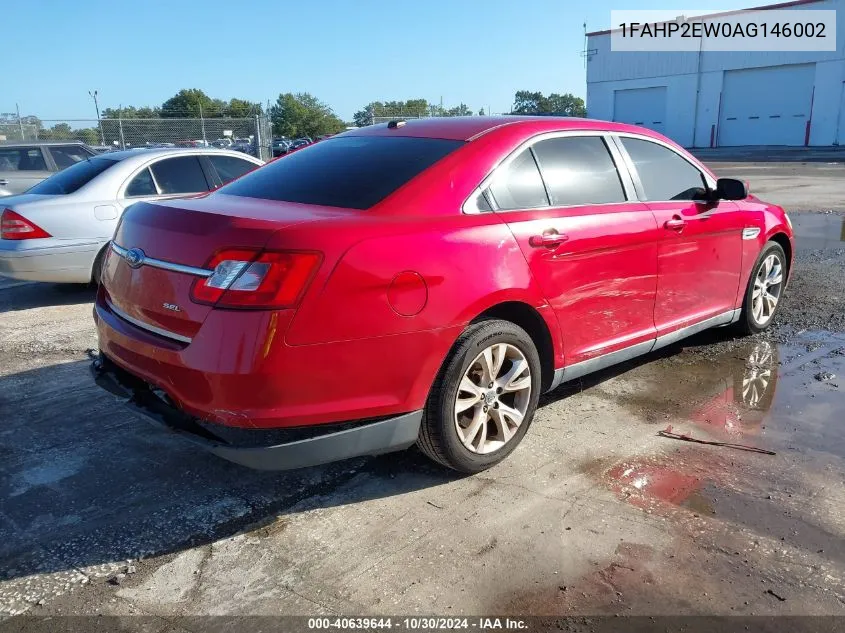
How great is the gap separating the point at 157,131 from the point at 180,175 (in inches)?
566

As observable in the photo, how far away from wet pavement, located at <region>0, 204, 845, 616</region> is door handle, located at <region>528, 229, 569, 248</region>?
108 centimetres

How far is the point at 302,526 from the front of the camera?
9.81 ft

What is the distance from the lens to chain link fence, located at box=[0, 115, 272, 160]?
19766 mm

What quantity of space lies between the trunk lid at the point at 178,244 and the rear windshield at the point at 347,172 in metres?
0.17

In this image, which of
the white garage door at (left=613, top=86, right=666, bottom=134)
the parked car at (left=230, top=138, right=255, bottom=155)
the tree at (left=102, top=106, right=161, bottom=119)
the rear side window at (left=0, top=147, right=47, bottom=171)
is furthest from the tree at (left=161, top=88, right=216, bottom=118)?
the rear side window at (left=0, top=147, right=47, bottom=171)

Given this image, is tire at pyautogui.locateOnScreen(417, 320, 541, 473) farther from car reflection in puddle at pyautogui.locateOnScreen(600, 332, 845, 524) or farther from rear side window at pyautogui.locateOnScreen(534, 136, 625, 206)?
rear side window at pyautogui.locateOnScreen(534, 136, 625, 206)

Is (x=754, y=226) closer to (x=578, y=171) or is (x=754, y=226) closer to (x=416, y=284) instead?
(x=578, y=171)

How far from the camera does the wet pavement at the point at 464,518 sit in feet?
8.35

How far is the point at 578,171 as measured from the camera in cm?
389

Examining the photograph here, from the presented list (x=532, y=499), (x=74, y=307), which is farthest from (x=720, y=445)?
(x=74, y=307)

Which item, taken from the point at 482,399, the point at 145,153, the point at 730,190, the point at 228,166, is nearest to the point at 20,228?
the point at 145,153

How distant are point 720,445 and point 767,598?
1.29m

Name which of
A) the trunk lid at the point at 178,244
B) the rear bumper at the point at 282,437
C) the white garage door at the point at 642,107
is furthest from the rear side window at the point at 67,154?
the white garage door at the point at 642,107

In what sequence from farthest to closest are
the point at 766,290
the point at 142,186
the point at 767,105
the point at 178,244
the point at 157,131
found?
1. the point at 767,105
2. the point at 157,131
3. the point at 142,186
4. the point at 766,290
5. the point at 178,244
